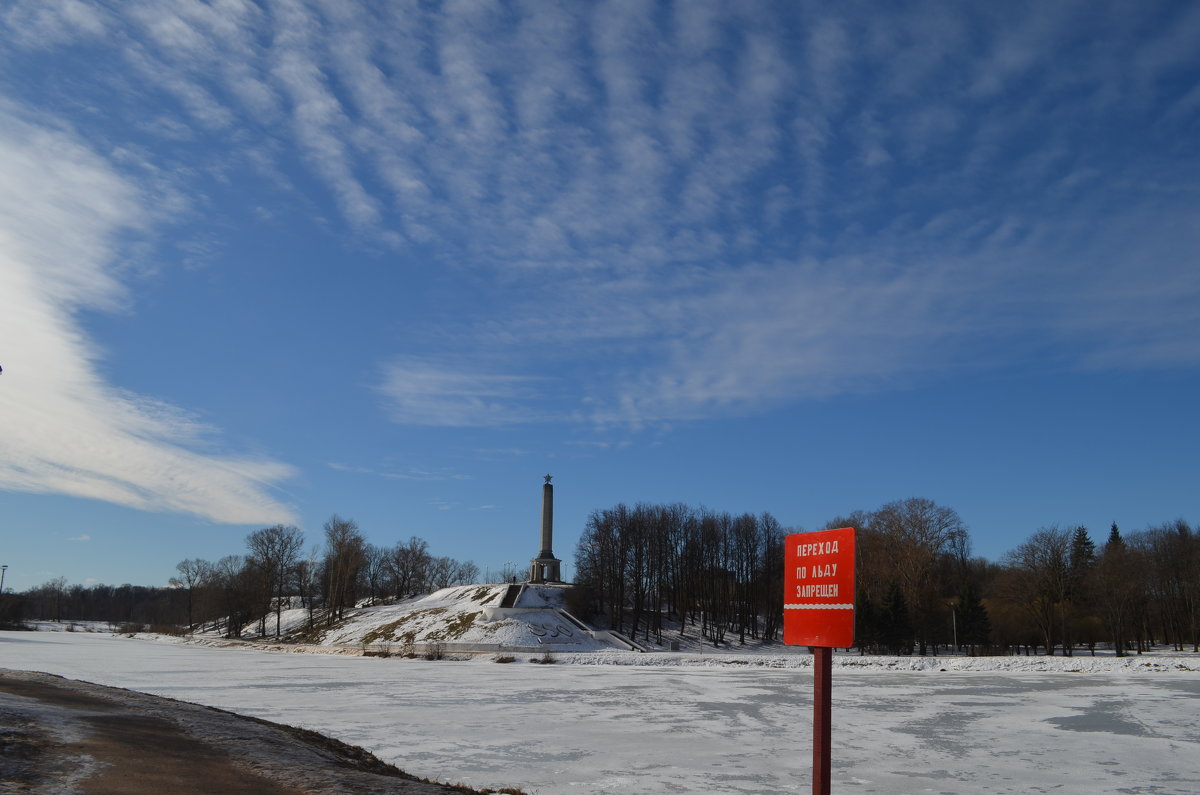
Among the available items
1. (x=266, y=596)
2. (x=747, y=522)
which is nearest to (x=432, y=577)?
(x=266, y=596)

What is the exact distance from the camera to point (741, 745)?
17.1 m

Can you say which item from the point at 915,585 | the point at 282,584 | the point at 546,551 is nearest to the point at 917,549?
the point at 915,585

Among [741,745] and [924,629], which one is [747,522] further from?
[741,745]

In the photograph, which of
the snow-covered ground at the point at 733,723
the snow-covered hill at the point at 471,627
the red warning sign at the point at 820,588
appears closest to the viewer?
the red warning sign at the point at 820,588

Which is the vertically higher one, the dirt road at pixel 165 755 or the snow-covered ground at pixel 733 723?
the dirt road at pixel 165 755

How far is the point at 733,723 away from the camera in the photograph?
20.5 metres

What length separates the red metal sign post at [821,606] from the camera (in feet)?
22.6

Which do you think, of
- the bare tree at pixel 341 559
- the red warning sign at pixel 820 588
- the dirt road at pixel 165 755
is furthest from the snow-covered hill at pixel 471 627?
the red warning sign at pixel 820 588

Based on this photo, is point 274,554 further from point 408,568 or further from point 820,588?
point 820,588

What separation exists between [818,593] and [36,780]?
30.4 ft

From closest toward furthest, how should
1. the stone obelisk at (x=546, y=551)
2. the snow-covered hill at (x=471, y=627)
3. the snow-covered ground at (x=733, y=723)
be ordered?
the snow-covered ground at (x=733, y=723) → the snow-covered hill at (x=471, y=627) → the stone obelisk at (x=546, y=551)

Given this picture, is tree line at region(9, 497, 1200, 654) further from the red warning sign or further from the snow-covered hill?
the red warning sign

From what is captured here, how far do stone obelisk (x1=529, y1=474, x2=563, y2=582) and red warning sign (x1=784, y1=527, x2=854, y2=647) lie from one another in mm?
83251

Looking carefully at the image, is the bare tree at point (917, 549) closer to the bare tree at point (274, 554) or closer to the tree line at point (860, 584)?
the tree line at point (860, 584)
